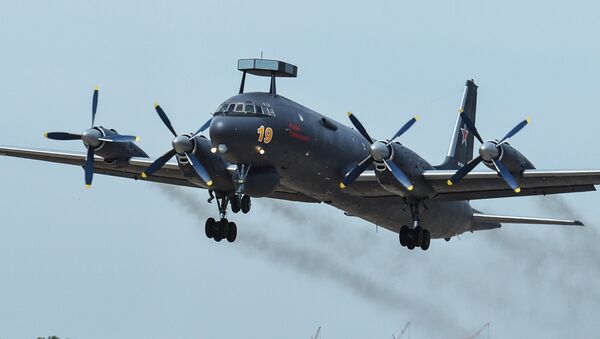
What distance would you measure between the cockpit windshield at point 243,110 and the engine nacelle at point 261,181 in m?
2.16

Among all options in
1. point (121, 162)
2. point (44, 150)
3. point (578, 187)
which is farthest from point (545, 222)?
point (44, 150)

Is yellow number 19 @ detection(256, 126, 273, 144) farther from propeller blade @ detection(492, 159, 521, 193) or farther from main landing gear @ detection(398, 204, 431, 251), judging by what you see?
propeller blade @ detection(492, 159, 521, 193)

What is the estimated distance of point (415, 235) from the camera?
5538 centimetres

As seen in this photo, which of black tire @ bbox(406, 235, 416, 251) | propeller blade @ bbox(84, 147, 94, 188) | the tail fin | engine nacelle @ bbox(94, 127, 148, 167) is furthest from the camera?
the tail fin

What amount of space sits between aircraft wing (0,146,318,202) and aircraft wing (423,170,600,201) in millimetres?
5951

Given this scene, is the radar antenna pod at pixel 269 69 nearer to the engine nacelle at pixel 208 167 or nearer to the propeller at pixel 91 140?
the engine nacelle at pixel 208 167

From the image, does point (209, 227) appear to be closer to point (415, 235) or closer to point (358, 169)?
point (358, 169)

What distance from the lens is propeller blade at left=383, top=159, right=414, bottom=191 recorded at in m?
52.3

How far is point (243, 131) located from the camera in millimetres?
49500

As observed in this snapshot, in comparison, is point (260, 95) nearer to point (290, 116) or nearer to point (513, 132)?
point (290, 116)

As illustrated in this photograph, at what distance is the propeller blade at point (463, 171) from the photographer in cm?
5197

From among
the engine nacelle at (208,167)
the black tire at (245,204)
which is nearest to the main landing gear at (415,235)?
the black tire at (245,204)

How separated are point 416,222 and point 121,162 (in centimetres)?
1288

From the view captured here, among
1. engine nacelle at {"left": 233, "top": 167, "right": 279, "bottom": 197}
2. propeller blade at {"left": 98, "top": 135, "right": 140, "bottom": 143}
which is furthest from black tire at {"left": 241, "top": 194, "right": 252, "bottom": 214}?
propeller blade at {"left": 98, "top": 135, "right": 140, "bottom": 143}
